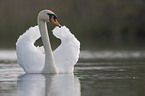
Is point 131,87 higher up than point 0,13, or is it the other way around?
point 0,13

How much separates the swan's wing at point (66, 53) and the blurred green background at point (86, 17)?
90.7 feet

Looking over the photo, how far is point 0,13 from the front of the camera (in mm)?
59062

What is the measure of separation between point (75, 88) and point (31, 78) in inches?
82.5

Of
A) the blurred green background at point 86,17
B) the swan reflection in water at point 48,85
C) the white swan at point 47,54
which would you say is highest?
the blurred green background at point 86,17

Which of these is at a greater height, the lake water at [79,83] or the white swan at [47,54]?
the white swan at [47,54]

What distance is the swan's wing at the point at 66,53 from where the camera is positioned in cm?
1305

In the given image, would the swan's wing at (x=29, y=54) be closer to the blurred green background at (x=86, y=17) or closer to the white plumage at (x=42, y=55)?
the white plumage at (x=42, y=55)

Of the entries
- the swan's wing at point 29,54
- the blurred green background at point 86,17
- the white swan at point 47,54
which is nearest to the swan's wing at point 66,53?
the white swan at point 47,54

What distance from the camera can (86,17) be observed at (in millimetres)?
62875

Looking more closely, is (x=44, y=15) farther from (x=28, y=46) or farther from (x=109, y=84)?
(x=109, y=84)

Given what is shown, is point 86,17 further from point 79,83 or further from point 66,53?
point 79,83

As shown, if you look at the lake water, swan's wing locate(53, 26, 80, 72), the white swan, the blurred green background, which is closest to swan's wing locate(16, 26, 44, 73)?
the white swan

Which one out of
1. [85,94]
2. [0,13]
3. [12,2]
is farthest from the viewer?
[12,2]

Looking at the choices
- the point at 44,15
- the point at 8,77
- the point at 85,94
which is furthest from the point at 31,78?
the point at 85,94
